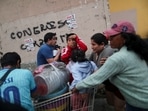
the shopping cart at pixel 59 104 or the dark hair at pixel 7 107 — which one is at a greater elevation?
the dark hair at pixel 7 107

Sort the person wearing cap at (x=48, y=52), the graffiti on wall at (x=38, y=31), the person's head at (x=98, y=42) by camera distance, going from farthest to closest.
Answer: the graffiti on wall at (x=38, y=31)
the person wearing cap at (x=48, y=52)
the person's head at (x=98, y=42)

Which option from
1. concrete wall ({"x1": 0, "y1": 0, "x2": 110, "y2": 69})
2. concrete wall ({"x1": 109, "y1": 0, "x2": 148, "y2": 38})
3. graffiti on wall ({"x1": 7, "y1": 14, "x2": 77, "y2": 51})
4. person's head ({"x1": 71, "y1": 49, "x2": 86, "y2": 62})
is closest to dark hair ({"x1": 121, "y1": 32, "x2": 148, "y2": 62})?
person's head ({"x1": 71, "y1": 49, "x2": 86, "y2": 62})

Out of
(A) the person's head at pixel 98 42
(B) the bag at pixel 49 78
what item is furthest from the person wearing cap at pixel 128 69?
(A) the person's head at pixel 98 42

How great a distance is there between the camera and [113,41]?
3053 mm

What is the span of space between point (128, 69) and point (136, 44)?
0.27 metres

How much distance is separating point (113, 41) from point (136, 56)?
0.92 ft

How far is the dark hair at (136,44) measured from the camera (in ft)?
9.68

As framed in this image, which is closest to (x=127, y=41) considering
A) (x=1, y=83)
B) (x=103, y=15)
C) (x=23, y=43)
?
(x=1, y=83)

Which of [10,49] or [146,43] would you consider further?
[10,49]

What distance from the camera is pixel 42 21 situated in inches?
323

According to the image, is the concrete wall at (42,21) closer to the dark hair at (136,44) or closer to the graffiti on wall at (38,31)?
the graffiti on wall at (38,31)

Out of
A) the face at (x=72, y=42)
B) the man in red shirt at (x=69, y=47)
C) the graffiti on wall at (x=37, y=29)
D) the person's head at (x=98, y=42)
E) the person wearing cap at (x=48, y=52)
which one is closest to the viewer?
the person's head at (x=98, y=42)

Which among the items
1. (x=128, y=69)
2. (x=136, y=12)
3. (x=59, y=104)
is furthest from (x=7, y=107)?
(x=136, y=12)

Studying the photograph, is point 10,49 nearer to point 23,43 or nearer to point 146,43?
point 23,43
